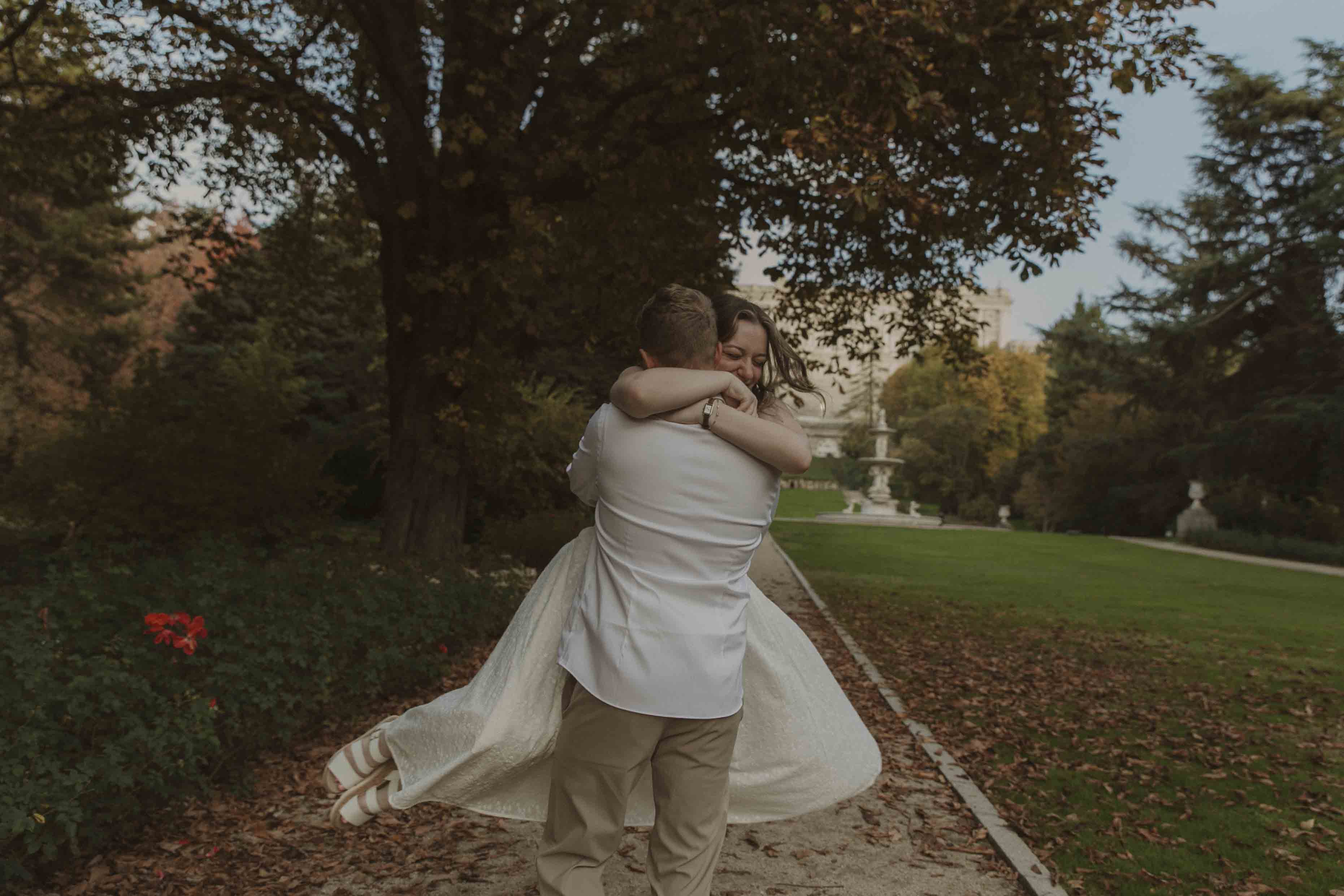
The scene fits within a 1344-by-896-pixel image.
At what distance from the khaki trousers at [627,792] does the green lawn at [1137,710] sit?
240cm

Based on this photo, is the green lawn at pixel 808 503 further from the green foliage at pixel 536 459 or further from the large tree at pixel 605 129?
the large tree at pixel 605 129

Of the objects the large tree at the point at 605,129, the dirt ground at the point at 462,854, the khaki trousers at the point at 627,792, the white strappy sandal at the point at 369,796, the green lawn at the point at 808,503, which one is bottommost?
the green lawn at the point at 808,503

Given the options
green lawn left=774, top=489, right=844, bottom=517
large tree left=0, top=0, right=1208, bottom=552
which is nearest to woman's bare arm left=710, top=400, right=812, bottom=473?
large tree left=0, top=0, right=1208, bottom=552

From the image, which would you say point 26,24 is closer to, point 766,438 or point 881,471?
point 766,438

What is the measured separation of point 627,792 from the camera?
99.6 inches

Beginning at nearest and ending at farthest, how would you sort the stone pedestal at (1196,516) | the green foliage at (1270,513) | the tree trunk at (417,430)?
the tree trunk at (417,430)
the green foliage at (1270,513)
the stone pedestal at (1196,516)

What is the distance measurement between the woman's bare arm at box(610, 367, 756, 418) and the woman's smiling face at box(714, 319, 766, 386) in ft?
0.47

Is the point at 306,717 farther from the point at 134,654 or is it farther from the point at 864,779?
the point at 864,779

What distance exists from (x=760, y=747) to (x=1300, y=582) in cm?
2004

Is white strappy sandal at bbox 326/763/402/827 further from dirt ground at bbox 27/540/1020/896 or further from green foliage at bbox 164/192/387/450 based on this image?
green foliage at bbox 164/192/387/450

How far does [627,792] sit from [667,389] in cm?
98

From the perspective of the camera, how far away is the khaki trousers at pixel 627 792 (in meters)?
2.47

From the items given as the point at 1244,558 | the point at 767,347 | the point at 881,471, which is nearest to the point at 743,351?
the point at 767,347

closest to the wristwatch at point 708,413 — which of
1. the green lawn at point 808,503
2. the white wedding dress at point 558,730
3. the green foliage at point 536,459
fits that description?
the white wedding dress at point 558,730
